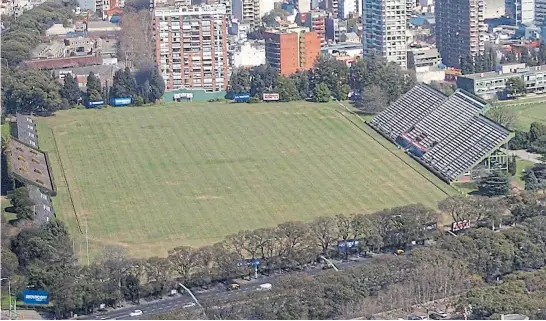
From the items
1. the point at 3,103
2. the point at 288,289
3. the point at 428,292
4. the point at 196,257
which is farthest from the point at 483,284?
the point at 3,103

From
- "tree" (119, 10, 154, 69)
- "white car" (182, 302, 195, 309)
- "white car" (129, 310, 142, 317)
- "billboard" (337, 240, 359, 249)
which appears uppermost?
"tree" (119, 10, 154, 69)

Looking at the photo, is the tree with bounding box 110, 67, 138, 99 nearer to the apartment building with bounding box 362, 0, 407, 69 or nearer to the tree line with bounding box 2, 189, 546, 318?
Result: the apartment building with bounding box 362, 0, 407, 69

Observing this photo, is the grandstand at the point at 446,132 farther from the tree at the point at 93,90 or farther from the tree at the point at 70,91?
the tree at the point at 70,91

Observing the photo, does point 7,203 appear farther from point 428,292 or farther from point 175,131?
point 428,292

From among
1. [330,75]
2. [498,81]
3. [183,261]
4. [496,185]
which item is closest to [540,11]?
[498,81]

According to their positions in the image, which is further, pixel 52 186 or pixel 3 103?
pixel 3 103

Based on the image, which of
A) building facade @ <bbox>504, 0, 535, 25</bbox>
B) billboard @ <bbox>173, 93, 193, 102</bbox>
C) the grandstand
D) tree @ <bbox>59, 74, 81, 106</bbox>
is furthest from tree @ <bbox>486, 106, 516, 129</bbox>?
building facade @ <bbox>504, 0, 535, 25</bbox>
